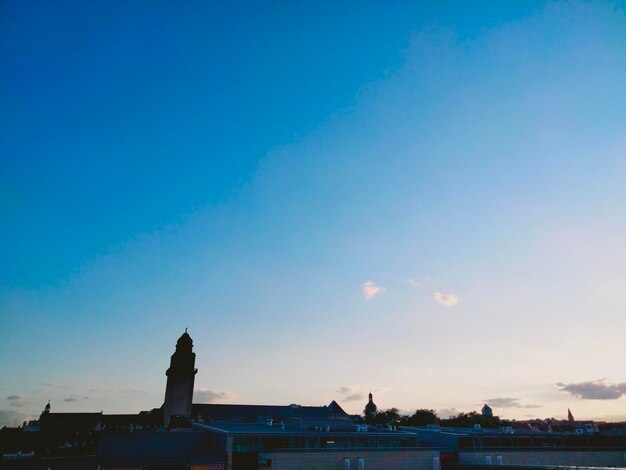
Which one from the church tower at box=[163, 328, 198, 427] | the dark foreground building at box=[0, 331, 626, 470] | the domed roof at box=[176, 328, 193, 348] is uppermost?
the domed roof at box=[176, 328, 193, 348]

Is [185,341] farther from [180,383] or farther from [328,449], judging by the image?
[328,449]

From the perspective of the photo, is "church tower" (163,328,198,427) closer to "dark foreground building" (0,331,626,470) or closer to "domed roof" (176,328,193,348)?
"domed roof" (176,328,193,348)

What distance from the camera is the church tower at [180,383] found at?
124 metres

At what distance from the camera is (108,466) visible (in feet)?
169

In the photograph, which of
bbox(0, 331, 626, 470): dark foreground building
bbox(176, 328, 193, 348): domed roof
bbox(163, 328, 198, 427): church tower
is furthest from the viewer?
bbox(176, 328, 193, 348): domed roof

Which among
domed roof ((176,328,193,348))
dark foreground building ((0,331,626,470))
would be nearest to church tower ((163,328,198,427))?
domed roof ((176,328,193,348))

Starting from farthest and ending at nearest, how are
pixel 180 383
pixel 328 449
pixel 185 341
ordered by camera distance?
pixel 185 341, pixel 180 383, pixel 328 449

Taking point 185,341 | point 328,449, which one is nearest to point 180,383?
point 185,341

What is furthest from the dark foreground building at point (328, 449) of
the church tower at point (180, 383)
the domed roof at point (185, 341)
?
the domed roof at point (185, 341)

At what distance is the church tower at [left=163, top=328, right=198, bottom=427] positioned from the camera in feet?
406

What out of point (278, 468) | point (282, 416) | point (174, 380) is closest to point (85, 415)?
Result: point (174, 380)

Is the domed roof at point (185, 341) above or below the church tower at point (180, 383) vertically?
above

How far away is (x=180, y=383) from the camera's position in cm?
12569

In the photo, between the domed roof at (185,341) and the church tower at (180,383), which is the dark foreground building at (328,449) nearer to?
the church tower at (180,383)
